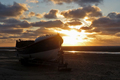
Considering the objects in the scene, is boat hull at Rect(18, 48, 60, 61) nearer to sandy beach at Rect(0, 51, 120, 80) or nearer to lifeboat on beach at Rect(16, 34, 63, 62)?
lifeboat on beach at Rect(16, 34, 63, 62)

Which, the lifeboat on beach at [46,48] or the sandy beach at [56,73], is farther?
the lifeboat on beach at [46,48]

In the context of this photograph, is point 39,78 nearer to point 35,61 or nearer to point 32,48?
point 35,61

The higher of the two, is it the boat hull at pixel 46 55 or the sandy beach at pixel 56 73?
the boat hull at pixel 46 55

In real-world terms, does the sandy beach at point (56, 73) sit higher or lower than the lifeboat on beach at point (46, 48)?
lower

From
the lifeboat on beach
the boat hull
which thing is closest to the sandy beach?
the boat hull

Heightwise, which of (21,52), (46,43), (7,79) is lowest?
(7,79)

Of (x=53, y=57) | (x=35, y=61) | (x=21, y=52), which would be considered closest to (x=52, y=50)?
(x=53, y=57)

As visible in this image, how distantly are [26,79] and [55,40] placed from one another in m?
7.39

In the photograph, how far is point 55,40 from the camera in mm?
16172

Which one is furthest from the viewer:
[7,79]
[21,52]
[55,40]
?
[21,52]

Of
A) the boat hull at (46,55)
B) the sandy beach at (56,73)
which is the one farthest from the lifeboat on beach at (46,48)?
the sandy beach at (56,73)

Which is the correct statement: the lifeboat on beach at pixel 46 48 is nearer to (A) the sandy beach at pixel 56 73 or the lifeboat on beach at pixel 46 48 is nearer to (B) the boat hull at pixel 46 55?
(B) the boat hull at pixel 46 55

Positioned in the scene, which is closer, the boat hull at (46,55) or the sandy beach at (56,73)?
the sandy beach at (56,73)

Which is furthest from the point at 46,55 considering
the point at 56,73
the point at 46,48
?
the point at 56,73
